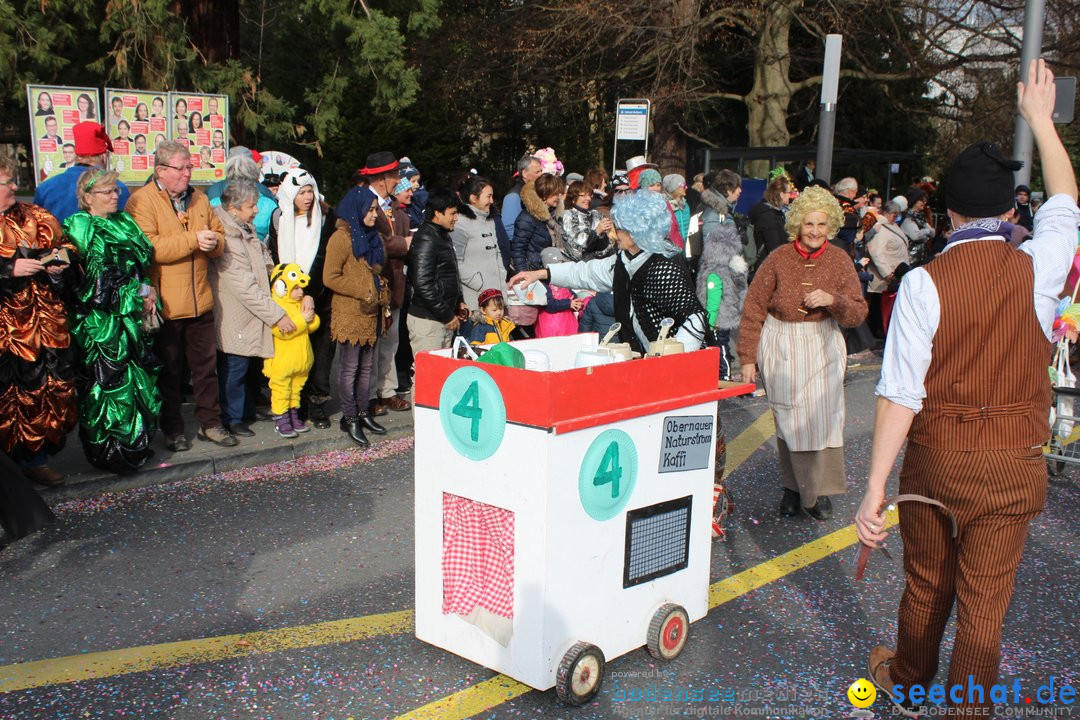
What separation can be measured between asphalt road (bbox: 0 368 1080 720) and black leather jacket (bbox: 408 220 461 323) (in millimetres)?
1540

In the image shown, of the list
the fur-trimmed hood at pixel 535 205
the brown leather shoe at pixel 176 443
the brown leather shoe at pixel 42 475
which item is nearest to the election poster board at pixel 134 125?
the fur-trimmed hood at pixel 535 205

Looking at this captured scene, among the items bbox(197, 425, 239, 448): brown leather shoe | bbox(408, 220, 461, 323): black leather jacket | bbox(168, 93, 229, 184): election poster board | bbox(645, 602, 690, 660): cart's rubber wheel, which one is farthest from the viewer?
bbox(168, 93, 229, 184): election poster board

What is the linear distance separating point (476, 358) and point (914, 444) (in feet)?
5.27

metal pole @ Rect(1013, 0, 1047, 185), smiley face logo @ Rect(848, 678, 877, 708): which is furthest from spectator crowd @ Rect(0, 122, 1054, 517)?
metal pole @ Rect(1013, 0, 1047, 185)

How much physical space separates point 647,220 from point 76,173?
14.6 ft

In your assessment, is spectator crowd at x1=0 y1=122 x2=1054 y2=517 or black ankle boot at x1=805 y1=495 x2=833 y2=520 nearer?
spectator crowd at x1=0 y1=122 x2=1054 y2=517

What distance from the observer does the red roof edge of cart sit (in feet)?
11.1

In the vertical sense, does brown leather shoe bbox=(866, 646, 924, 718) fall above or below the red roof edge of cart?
below

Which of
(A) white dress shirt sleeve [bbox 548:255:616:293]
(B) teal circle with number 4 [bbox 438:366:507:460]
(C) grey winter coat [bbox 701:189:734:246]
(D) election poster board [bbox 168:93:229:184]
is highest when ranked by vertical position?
(D) election poster board [bbox 168:93:229:184]

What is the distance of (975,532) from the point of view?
122 inches

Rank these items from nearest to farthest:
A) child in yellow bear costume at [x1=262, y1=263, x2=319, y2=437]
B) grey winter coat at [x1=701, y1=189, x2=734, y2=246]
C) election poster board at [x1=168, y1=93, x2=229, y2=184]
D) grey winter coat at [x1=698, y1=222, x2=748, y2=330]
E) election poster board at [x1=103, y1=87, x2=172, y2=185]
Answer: child in yellow bear costume at [x1=262, y1=263, x2=319, y2=437]
grey winter coat at [x1=698, y1=222, x2=748, y2=330]
grey winter coat at [x1=701, y1=189, x2=734, y2=246]
election poster board at [x1=103, y1=87, x2=172, y2=185]
election poster board at [x1=168, y1=93, x2=229, y2=184]

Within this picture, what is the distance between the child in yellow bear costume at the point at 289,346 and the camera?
6.89 meters

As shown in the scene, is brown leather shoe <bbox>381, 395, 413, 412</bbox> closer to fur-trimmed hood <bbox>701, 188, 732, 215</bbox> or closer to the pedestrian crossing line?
the pedestrian crossing line

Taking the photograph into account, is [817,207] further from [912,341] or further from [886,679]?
[886,679]
